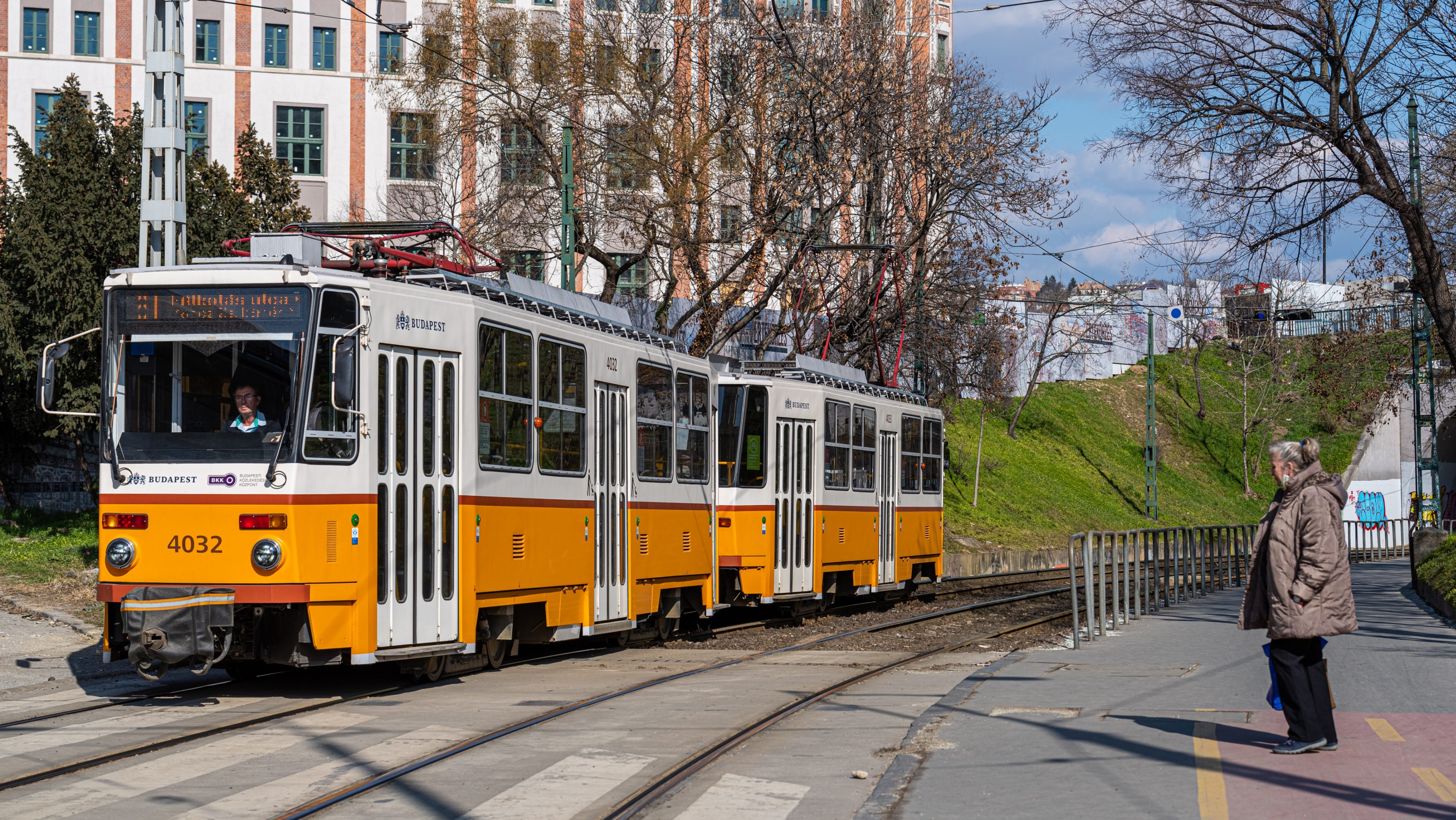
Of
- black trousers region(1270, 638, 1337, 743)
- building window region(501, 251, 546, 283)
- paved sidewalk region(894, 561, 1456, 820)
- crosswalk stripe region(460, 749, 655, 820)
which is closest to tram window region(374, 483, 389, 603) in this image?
crosswalk stripe region(460, 749, 655, 820)

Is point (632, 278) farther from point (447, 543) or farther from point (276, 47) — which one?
point (447, 543)

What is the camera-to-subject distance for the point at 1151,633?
1719 cm

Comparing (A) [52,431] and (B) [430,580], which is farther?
(A) [52,431]

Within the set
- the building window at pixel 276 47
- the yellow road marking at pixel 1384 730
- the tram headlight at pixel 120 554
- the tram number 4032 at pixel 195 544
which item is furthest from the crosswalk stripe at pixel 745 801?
the building window at pixel 276 47

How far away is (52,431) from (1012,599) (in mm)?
16021

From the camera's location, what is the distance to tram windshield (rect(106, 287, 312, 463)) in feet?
35.5

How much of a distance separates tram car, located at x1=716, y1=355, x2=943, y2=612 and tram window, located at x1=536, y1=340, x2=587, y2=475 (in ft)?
16.6

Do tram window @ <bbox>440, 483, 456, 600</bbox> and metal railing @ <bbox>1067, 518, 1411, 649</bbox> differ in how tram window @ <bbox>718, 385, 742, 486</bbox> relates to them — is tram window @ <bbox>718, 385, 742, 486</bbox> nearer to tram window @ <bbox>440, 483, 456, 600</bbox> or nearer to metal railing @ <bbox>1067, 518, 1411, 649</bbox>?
metal railing @ <bbox>1067, 518, 1411, 649</bbox>

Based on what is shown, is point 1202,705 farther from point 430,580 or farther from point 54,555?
point 54,555

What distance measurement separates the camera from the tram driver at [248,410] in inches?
426

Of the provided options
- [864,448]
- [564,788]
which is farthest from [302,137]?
[564,788]

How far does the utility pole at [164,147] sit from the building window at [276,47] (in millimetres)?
39537

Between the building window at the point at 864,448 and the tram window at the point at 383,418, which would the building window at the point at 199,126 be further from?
the tram window at the point at 383,418

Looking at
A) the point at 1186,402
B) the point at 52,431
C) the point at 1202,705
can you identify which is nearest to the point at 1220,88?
the point at 1202,705
